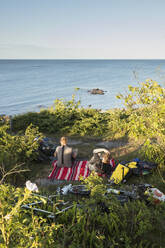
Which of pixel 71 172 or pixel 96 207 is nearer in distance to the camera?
pixel 96 207

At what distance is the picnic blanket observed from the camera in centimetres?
642

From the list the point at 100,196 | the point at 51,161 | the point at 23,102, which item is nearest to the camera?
the point at 100,196

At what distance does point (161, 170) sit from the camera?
6.27m

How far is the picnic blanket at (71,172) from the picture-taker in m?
6.42

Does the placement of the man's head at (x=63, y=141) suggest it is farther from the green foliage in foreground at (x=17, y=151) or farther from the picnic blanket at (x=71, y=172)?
the green foliage in foreground at (x=17, y=151)

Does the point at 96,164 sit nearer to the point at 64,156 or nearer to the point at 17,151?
the point at 64,156

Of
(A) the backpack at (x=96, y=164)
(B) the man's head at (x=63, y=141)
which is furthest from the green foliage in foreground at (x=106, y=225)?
(B) the man's head at (x=63, y=141)

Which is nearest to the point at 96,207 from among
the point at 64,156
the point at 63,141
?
the point at 64,156

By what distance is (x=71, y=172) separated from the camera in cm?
678

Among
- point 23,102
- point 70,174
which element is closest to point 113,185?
point 70,174

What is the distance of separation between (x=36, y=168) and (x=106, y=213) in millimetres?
→ 3591

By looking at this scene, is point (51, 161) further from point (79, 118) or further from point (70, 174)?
point (79, 118)

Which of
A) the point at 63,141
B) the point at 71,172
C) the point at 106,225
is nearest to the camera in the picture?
the point at 106,225

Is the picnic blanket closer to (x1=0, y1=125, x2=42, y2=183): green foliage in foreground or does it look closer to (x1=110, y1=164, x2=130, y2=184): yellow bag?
(x1=0, y1=125, x2=42, y2=183): green foliage in foreground
